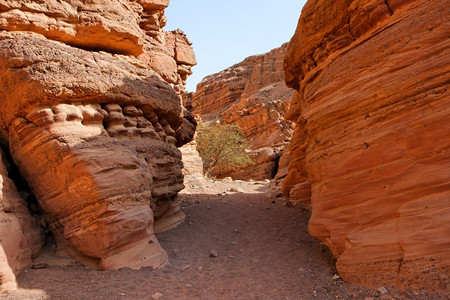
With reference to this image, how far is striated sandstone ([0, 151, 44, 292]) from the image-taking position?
4.62 m

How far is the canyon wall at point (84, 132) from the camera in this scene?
18.3 ft

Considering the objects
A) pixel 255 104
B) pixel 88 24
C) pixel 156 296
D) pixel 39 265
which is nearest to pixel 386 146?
pixel 156 296

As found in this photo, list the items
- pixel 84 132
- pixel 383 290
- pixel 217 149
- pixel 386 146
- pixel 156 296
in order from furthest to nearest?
pixel 217 149
pixel 84 132
pixel 386 146
pixel 156 296
pixel 383 290

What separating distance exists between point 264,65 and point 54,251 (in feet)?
152

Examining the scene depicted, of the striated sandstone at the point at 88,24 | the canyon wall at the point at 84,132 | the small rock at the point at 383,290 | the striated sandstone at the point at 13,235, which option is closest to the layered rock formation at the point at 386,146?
the small rock at the point at 383,290

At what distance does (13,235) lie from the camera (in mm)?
5145

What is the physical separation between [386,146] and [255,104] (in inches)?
1239

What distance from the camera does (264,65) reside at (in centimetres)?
4819

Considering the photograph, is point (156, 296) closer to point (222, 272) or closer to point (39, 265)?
point (222, 272)

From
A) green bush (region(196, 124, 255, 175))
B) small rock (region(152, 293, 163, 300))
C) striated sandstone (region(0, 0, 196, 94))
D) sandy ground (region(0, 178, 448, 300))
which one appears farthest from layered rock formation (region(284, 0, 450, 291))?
green bush (region(196, 124, 255, 175))

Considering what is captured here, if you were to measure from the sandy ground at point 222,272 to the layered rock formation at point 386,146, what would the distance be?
58 centimetres

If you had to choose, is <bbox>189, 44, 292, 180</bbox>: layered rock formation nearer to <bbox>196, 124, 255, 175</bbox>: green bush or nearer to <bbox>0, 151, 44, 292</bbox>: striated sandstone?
<bbox>196, 124, 255, 175</bbox>: green bush

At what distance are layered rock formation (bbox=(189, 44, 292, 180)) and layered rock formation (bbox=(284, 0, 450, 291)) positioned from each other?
66.0ft

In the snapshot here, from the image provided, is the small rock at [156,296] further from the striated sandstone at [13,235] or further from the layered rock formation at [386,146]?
the layered rock formation at [386,146]
